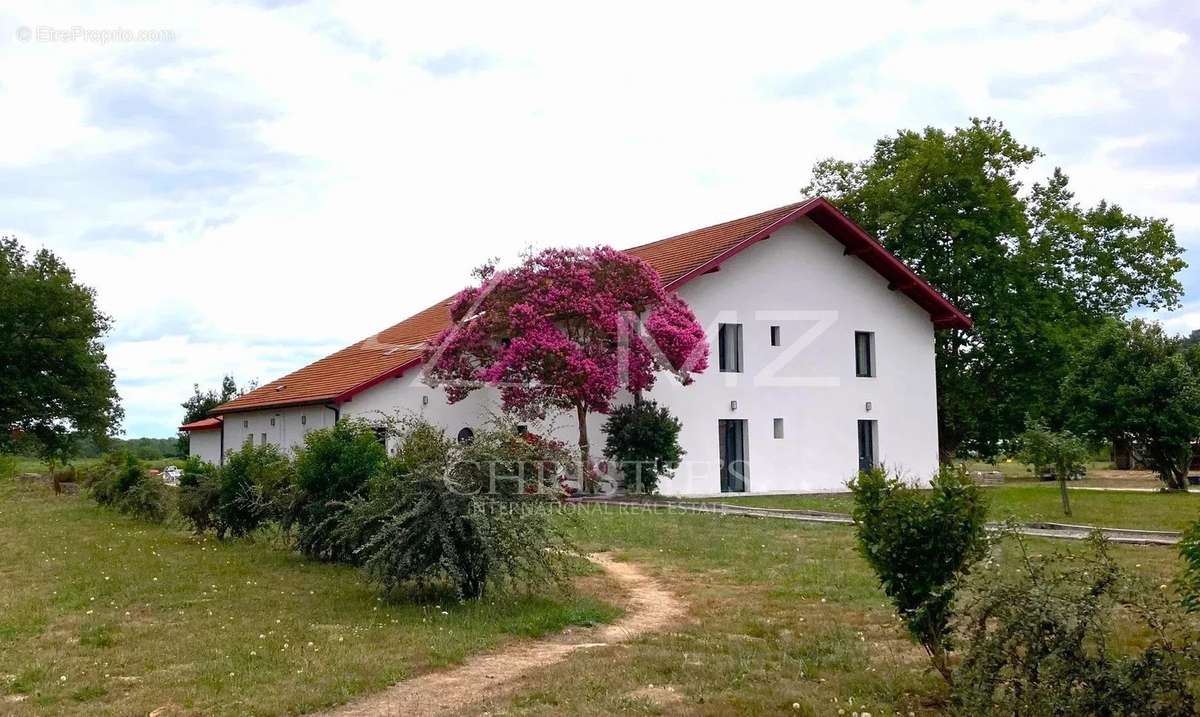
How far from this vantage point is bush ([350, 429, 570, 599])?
31.1 feet

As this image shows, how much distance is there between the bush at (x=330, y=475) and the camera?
12711 mm

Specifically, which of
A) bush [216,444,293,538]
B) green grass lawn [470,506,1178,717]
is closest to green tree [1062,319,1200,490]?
green grass lawn [470,506,1178,717]

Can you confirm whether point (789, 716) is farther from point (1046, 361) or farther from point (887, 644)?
point (1046, 361)

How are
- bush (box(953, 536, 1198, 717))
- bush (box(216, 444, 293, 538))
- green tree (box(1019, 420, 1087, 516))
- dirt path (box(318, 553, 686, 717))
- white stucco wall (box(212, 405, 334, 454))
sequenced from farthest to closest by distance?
1. white stucco wall (box(212, 405, 334, 454))
2. green tree (box(1019, 420, 1087, 516))
3. bush (box(216, 444, 293, 538))
4. dirt path (box(318, 553, 686, 717))
5. bush (box(953, 536, 1198, 717))

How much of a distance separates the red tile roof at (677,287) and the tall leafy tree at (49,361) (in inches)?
606

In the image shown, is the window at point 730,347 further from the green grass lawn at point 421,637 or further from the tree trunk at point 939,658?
the tree trunk at point 939,658

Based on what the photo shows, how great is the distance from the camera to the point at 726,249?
24.8m

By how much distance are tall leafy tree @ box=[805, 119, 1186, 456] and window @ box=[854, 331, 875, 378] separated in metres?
6.44

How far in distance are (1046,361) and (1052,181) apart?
26.4 ft

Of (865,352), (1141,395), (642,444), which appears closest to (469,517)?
(642,444)

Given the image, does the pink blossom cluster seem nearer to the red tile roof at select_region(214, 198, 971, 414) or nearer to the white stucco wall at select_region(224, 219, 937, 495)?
the red tile roof at select_region(214, 198, 971, 414)

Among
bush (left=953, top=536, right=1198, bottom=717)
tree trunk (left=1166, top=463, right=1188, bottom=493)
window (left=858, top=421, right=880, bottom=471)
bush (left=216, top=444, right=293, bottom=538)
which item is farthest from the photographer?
window (left=858, top=421, right=880, bottom=471)

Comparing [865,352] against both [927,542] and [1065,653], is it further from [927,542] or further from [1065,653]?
[1065,653]

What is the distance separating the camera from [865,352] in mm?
28250
